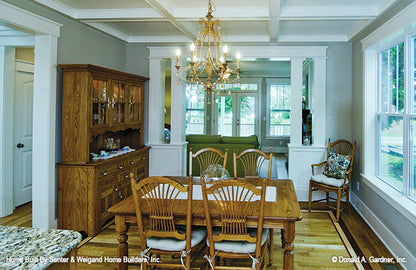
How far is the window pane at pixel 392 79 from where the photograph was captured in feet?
10.5

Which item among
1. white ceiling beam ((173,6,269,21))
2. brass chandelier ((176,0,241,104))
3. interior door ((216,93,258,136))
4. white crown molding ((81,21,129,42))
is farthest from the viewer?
interior door ((216,93,258,136))

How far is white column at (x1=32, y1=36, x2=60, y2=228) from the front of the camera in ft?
11.1

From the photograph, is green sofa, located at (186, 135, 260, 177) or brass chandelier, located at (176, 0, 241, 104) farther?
green sofa, located at (186, 135, 260, 177)

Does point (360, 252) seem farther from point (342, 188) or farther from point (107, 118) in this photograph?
point (107, 118)

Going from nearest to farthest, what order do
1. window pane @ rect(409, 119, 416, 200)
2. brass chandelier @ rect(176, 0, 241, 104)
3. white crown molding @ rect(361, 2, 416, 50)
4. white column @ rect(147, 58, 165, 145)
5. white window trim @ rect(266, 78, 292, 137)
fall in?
brass chandelier @ rect(176, 0, 241, 104) → white crown molding @ rect(361, 2, 416, 50) → window pane @ rect(409, 119, 416, 200) → white column @ rect(147, 58, 165, 145) → white window trim @ rect(266, 78, 292, 137)

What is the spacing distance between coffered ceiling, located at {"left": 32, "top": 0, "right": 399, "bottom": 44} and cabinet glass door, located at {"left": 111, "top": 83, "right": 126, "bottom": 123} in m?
0.87

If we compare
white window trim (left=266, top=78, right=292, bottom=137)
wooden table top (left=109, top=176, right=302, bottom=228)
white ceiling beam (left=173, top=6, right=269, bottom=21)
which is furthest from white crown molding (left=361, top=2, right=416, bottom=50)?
white window trim (left=266, top=78, right=292, bottom=137)

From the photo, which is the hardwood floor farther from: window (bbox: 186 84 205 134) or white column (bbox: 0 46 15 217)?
window (bbox: 186 84 205 134)

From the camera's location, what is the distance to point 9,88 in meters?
4.21

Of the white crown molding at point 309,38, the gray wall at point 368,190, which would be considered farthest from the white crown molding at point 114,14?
the gray wall at point 368,190

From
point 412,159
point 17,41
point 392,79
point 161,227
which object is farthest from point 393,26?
point 17,41

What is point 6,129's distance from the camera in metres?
4.17

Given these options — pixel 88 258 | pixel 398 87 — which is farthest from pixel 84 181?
pixel 398 87

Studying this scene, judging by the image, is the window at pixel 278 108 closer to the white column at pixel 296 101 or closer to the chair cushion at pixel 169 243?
the white column at pixel 296 101
